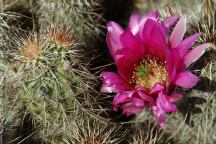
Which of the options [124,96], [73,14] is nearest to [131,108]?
[124,96]

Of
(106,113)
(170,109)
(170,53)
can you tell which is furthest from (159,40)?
(106,113)

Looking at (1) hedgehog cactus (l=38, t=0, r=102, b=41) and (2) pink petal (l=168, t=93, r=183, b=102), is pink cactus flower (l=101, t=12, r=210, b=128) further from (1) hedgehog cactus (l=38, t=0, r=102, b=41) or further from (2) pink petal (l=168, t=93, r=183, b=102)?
(1) hedgehog cactus (l=38, t=0, r=102, b=41)

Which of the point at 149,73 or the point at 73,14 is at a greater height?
the point at 73,14

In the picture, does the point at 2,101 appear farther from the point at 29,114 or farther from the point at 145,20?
the point at 145,20

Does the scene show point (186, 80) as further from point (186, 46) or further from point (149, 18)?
point (149, 18)

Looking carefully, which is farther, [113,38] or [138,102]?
[113,38]

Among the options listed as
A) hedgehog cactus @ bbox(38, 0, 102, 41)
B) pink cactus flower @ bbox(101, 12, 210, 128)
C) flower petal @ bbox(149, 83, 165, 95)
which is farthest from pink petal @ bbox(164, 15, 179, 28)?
hedgehog cactus @ bbox(38, 0, 102, 41)
